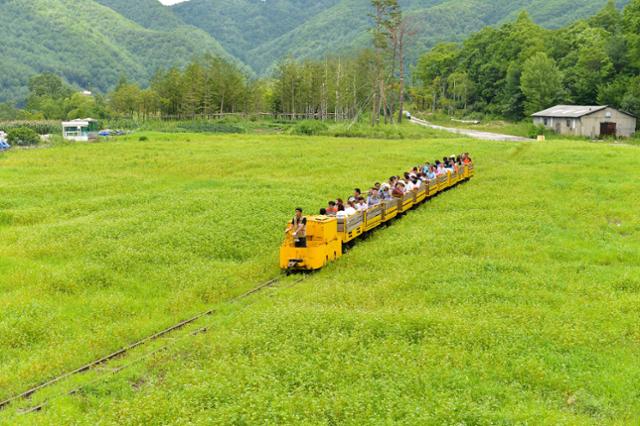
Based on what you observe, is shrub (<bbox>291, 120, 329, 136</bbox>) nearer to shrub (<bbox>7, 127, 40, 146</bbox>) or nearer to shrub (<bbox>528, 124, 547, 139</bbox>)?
shrub (<bbox>528, 124, 547, 139</bbox>)

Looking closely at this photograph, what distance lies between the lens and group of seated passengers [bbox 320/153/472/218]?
74.4 ft

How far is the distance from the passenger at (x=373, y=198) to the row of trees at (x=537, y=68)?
56229 millimetres

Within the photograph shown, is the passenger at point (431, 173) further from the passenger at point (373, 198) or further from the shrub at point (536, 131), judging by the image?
the shrub at point (536, 131)

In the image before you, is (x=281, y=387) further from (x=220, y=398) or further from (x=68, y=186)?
(x=68, y=186)

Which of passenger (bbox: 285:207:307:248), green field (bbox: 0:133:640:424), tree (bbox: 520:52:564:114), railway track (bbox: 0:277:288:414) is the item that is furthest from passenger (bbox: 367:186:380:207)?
tree (bbox: 520:52:564:114)

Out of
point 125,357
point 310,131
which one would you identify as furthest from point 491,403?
point 310,131

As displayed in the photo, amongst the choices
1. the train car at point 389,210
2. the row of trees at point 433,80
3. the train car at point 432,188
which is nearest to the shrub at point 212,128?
the row of trees at point 433,80

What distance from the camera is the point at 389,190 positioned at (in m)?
26.8

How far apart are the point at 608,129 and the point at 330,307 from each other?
59967 mm

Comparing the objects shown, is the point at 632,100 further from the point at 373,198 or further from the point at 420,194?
the point at 373,198

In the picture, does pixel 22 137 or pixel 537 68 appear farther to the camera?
pixel 537 68

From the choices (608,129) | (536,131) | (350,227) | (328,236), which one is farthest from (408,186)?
(536,131)

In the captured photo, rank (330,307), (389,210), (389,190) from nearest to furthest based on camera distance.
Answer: (330,307) → (389,210) → (389,190)

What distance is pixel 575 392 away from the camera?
37.0 feet
